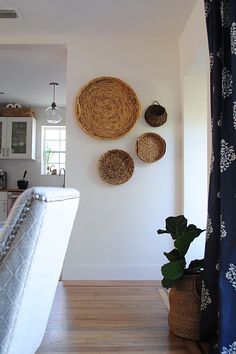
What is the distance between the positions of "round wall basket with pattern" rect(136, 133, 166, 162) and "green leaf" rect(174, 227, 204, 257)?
1.48 meters

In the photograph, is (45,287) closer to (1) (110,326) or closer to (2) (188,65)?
(1) (110,326)

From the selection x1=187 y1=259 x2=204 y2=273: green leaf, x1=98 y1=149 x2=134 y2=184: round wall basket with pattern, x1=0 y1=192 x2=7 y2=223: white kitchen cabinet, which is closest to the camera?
x1=187 y1=259 x2=204 y2=273: green leaf

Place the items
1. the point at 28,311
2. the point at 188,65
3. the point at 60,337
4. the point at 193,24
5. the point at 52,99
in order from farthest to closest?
1. the point at 52,99
2. the point at 188,65
3. the point at 193,24
4. the point at 60,337
5. the point at 28,311

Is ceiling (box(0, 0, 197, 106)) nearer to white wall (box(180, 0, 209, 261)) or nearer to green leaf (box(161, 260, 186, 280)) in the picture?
white wall (box(180, 0, 209, 261))

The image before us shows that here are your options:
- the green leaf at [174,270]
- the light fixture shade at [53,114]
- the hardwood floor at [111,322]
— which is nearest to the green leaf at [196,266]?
the green leaf at [174,270]

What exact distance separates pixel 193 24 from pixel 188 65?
381 millimetres

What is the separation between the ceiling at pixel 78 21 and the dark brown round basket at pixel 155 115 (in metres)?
Result: 0.79

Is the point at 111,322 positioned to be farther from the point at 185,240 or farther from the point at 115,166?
the point at 115,166

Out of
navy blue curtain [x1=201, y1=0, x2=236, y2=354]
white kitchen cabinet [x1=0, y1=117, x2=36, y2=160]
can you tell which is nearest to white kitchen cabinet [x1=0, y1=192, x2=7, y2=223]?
white kitchen cabinet [x1=0, y1=117, x2=36, y2=160]

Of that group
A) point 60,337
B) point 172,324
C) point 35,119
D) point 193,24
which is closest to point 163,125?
point 193,24

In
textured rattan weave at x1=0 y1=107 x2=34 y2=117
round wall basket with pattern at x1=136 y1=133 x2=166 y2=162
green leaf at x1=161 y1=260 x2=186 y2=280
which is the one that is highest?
textured rattan weave at x1=0 y1=107 x2=34 y2=117

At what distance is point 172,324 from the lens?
7.23ft

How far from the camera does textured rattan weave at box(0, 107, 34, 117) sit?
608cm

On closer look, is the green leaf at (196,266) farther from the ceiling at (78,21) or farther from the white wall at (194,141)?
the ceiling at (78,21)
